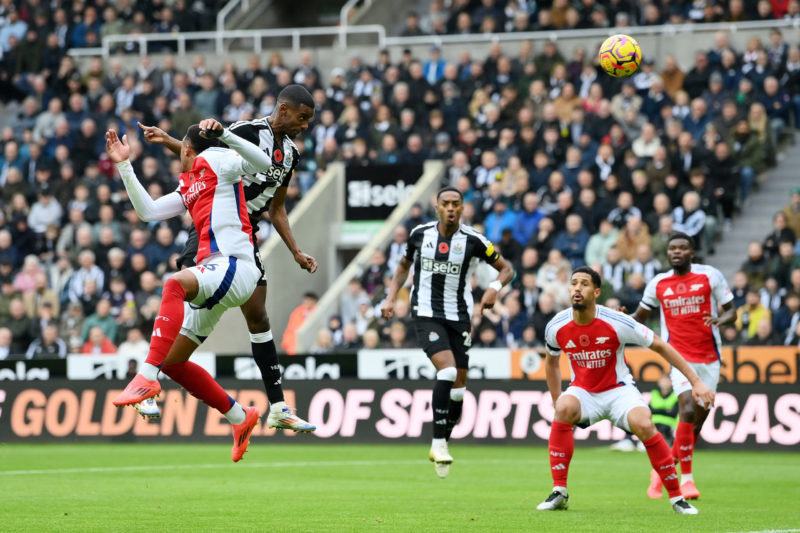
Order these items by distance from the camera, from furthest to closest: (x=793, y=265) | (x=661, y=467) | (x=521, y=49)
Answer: (x=521, y=49) → (x=793, y=265) → (x=661, y=467)

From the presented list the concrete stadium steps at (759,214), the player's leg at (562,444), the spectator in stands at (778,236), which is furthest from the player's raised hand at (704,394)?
the concrete stadium steps at (759,214)

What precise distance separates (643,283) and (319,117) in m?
8.69

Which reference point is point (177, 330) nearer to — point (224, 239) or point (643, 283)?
point (224, 239)

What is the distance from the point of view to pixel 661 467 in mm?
10500

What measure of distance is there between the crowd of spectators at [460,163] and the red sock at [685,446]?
24.1ft

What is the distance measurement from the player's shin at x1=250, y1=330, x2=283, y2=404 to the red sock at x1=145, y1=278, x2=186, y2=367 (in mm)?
1292

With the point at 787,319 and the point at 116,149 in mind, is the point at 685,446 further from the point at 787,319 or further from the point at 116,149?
the point at 787,319

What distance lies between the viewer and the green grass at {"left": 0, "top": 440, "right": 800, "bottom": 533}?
960 centimetres

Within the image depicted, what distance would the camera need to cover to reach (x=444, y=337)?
1280 cm

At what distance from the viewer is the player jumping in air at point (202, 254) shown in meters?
9.68

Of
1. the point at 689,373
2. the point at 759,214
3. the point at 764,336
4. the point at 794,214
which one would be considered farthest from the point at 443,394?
the point at 759,214

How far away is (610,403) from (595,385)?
0.20 m

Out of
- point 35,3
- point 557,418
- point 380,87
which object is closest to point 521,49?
point 380,87

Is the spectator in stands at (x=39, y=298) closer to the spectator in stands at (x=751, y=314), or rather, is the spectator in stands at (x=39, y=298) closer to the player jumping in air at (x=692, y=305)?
the spectator in stands at (x=751, y=314)
